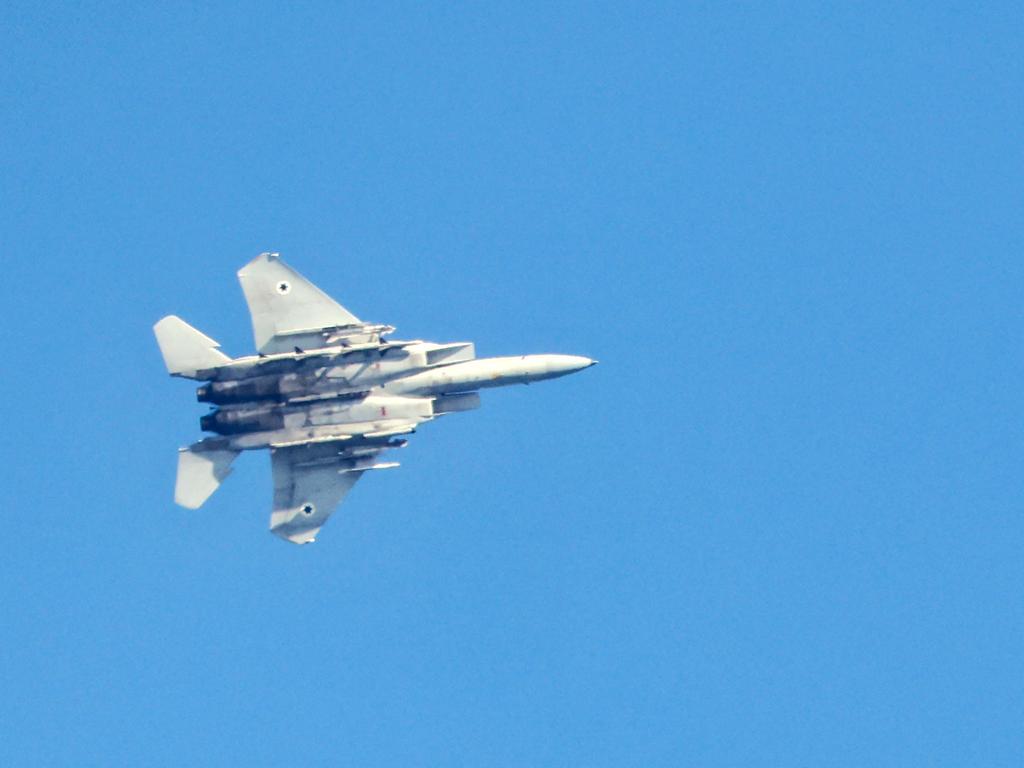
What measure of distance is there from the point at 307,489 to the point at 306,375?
5542 millimetres

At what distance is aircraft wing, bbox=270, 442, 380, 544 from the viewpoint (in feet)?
244

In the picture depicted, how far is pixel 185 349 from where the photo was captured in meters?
72.4

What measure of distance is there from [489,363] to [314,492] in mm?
9869

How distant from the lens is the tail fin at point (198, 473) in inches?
2879

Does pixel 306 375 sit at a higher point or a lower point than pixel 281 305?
lower

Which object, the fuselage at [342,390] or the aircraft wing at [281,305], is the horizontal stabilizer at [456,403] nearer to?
the fuselage at [342,390]

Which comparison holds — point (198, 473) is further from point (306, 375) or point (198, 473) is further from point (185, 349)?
point (306, 375)

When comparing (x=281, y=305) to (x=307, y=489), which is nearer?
(x=281, y=305)

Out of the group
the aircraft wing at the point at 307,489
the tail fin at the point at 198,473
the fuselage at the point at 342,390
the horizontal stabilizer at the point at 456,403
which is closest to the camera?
the fuselage at the point at 342,390

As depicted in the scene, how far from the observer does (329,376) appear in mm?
72438

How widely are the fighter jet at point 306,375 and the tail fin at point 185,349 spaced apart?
43 millimetres

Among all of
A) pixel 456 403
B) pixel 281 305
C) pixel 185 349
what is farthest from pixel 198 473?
pixel 456 403

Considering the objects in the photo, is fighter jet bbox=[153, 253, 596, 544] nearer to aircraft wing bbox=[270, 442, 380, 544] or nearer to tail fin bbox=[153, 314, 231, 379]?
tail fin bbox=[153, 314, 231, 379]

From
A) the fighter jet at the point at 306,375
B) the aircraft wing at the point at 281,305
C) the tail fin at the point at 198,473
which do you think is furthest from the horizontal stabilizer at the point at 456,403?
the tail fin at the point at 198,473
